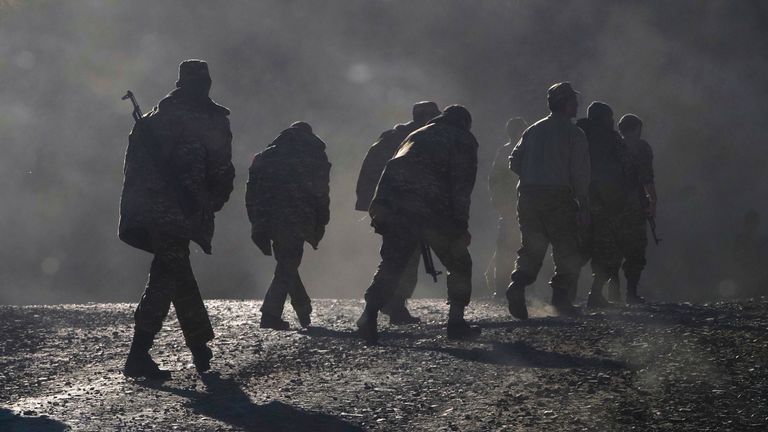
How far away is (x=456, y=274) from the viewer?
367 inches

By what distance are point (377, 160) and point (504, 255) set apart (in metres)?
3.61

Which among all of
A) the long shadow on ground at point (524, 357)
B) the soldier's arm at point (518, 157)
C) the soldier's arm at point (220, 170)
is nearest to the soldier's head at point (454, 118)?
the soldier's arm at point (518, 157)

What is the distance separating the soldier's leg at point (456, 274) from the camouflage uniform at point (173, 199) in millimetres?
2096

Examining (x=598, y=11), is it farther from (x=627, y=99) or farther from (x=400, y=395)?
(x=400, y=395)

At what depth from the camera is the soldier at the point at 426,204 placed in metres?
9.07

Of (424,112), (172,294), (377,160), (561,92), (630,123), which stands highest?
(630,123)

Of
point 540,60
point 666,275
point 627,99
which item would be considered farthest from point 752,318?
point 540,60

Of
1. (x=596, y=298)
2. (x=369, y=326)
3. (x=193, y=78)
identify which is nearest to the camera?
(x=193, y=78)

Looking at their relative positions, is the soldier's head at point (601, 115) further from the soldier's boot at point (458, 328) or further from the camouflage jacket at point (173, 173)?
the camouflage jacket at point (173, 173)

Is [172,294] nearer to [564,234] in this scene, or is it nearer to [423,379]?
[423,379]

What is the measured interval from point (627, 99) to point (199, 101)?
84.4 ft

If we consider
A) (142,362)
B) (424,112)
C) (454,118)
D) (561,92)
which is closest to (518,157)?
(561,92)

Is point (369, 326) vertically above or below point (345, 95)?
below

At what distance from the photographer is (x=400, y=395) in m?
6.68
